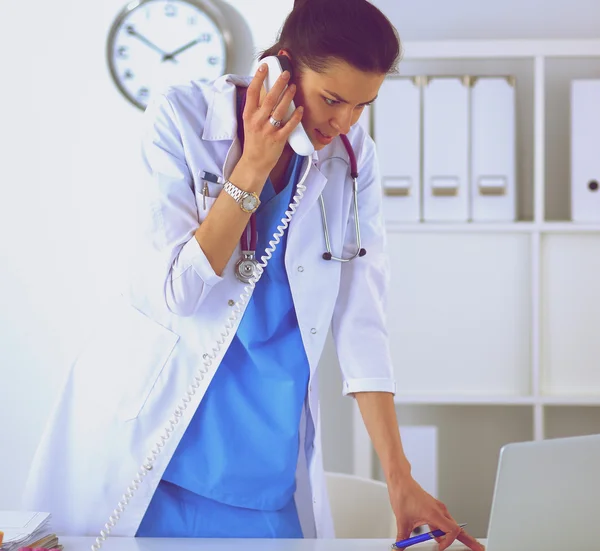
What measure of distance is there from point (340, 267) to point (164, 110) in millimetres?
409

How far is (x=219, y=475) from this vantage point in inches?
48.8

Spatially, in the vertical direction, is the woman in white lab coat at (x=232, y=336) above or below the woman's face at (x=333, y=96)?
below

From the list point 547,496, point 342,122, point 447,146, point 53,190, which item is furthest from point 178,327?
point 447,146

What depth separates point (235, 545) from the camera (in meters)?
1.07

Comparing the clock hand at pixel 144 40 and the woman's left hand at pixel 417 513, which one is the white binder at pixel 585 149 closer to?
the clock hand at pixel 144 40

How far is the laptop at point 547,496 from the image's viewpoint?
765 mm

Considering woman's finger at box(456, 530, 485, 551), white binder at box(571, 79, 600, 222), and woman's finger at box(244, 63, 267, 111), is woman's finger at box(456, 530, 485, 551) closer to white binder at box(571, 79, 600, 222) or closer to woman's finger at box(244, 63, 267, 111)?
woman's finger at box(244, 63, 267, 111)

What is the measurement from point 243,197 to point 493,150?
4.81 ft

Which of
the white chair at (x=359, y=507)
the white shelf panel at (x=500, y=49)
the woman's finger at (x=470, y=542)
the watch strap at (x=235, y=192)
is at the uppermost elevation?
the white shelf panel at (x=500, y=49)

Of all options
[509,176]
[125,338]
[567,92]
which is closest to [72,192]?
[125,338]

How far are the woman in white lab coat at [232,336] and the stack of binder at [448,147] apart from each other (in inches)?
43.4

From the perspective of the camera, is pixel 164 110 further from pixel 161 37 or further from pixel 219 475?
pixel 161 37

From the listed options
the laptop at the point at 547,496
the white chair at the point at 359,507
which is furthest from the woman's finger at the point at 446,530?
the white chair at the point at 359,507

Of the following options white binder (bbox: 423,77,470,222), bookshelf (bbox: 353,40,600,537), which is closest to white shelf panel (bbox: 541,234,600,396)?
bookshelf (bbox: 353,40,600,537)
